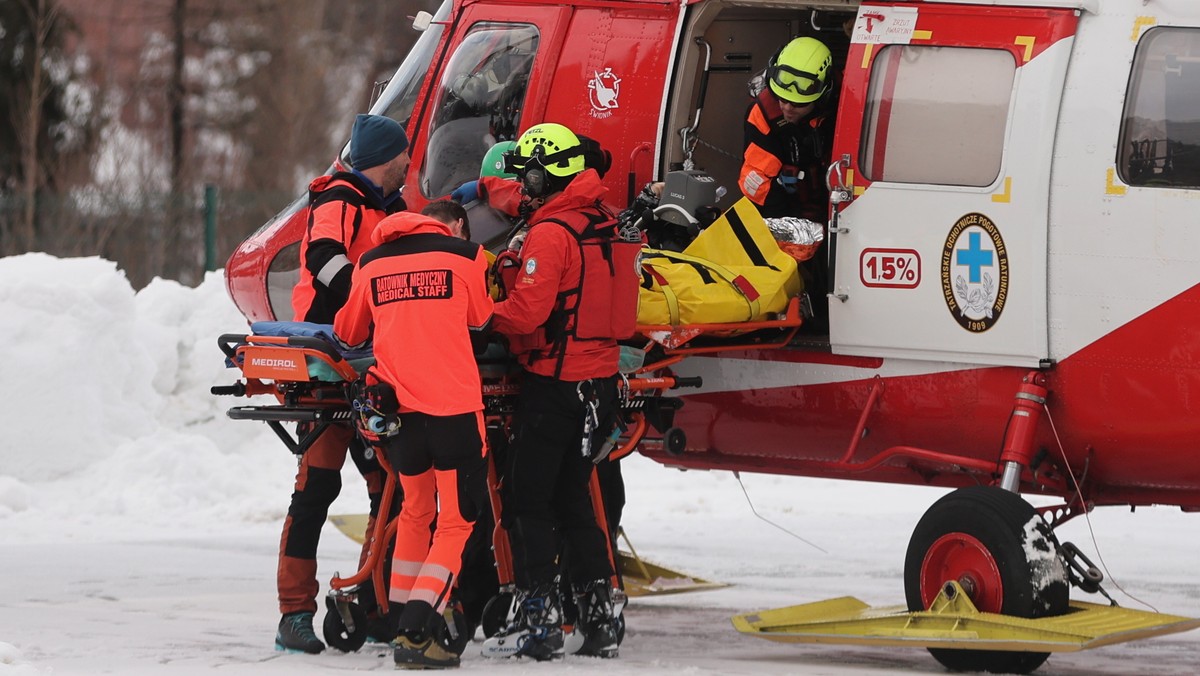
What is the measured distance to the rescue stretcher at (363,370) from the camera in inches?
257

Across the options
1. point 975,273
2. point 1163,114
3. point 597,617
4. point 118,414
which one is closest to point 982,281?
point 975,273

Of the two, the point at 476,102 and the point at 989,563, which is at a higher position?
the point at 476,102

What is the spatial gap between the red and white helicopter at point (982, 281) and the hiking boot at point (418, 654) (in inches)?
51.0

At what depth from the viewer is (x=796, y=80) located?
767 centimetres

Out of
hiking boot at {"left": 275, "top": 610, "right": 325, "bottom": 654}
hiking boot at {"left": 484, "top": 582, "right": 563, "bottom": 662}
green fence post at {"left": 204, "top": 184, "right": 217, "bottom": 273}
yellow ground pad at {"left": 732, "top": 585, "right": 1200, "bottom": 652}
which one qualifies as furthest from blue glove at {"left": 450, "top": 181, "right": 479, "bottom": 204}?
green fence post at {"left": 204, "top": 184, "right": 217, "bottom": 273}

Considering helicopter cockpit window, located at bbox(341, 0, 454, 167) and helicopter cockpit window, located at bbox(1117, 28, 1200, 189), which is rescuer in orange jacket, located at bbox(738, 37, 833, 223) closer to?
helicopter cockpit window, located at bbox(1117, 28, 1200, 189)

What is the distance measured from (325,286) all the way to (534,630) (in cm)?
164

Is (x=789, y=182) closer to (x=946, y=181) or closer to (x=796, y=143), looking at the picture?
(x=796, y=143)

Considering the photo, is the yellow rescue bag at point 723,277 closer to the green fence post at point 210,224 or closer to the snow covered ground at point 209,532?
the snow covered ground at point 209,532

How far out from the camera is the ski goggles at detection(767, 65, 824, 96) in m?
7.67

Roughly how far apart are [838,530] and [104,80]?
17.6 meters

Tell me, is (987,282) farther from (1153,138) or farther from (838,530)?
(838,530)

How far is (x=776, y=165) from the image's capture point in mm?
7723

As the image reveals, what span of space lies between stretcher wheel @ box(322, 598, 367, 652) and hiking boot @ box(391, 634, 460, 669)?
1.77 feet
